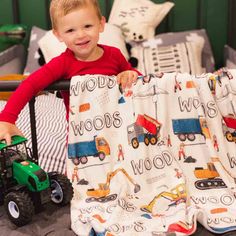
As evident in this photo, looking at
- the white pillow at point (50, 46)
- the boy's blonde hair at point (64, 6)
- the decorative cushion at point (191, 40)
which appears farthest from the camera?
the decorative cushion at point (191, 40)

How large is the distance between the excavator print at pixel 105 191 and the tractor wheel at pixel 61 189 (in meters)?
0.06

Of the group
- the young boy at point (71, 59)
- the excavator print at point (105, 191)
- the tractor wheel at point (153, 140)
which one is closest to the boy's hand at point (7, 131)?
the young boy at point (71, 59)

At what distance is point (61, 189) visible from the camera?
49.9 inches

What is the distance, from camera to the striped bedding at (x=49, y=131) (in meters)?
1.69

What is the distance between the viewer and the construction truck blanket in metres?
1.32

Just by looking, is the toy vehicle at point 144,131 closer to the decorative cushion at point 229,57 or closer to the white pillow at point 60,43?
the white pillow at point 60,43

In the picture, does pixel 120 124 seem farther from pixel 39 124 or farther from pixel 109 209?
pixel 39 124

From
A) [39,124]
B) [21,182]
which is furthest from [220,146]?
[39,124]

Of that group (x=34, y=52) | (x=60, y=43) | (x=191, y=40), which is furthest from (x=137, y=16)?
(x=34, y=52)

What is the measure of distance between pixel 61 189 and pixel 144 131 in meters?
0.28

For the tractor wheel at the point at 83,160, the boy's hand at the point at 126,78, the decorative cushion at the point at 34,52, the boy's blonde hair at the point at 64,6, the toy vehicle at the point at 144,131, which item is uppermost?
the boy's blonde hair at the point at 64,6

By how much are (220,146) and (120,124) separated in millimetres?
292

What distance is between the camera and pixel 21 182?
124 centimetres

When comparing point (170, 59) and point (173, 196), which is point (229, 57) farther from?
point (173, 196)
